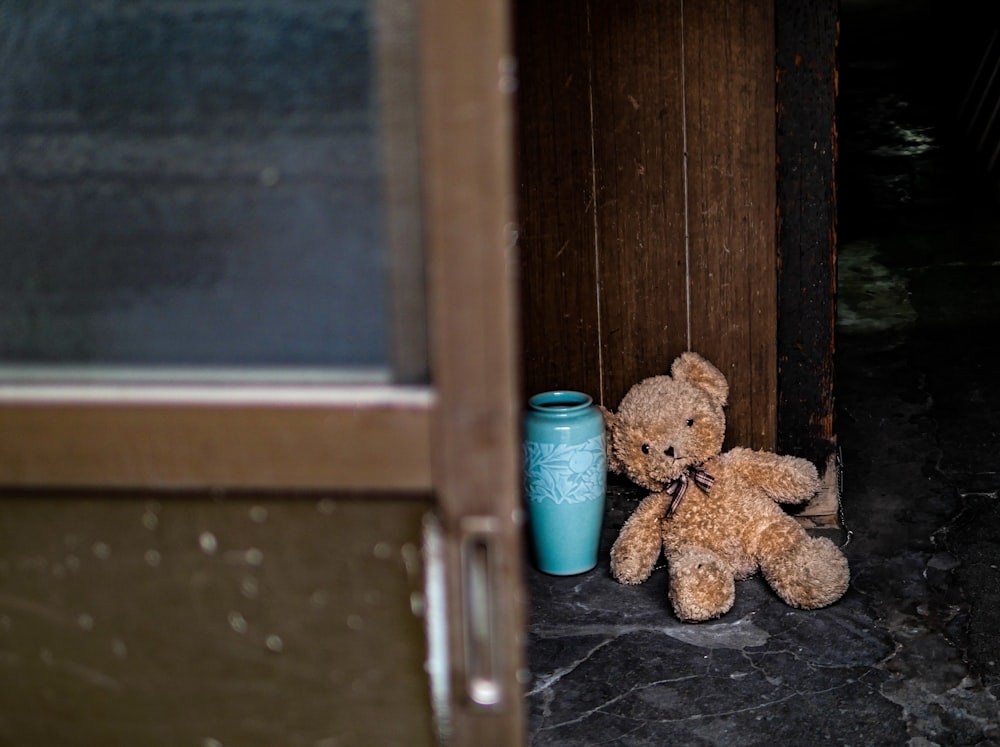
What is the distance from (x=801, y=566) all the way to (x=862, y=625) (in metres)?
0.22

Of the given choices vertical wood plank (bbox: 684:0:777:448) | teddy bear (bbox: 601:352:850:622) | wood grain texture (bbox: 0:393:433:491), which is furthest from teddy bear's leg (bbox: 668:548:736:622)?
wood grain texture (bbox: 0:393:433:491)

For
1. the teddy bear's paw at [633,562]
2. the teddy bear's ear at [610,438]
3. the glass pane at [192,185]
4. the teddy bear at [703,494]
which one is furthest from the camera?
the teddy bear's ear at [610,438]

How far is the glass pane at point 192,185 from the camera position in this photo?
47.2 inches

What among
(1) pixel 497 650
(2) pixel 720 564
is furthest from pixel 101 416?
(2) pixel 720 564

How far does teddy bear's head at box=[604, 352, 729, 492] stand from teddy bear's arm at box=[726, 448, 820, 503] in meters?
0.10

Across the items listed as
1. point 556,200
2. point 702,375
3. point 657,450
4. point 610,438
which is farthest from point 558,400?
point 556,200

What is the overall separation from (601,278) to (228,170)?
251 cm

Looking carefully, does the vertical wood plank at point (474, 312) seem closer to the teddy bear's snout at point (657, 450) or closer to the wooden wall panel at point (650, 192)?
the teddy bear's snout at point (657, 450)

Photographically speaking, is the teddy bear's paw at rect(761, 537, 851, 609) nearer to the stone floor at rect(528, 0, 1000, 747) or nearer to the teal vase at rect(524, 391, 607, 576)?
the stone floor at rect(528, 0, 1000, 747)

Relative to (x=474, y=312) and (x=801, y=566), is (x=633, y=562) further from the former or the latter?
(x=474, y=312)

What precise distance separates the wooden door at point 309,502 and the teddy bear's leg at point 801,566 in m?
2.03

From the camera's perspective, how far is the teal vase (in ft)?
10.6

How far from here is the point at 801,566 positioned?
310cm

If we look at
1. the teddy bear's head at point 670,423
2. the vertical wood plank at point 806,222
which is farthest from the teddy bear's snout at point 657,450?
the vertical wood plank at point 806,222
